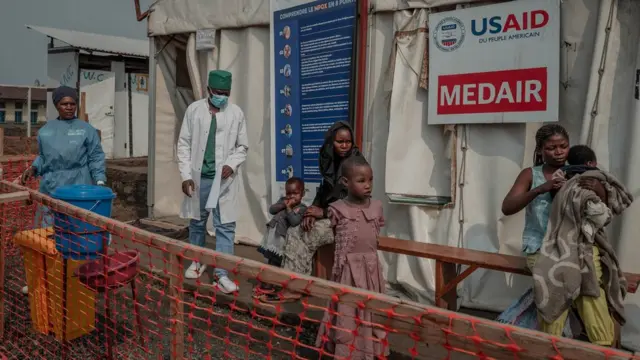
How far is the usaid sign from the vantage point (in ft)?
13.1

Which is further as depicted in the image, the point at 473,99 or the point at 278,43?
the point at 278,43

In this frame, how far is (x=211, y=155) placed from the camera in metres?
4.79

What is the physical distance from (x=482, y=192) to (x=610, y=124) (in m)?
1.04

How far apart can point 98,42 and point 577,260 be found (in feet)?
47.7

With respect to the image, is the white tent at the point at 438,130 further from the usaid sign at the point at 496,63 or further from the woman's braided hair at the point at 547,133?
the woman's braided hair at the point at 547,133

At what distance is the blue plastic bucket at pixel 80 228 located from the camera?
3.48 meters

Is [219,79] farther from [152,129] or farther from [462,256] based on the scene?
[152,129]


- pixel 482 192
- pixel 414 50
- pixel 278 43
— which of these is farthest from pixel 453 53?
Answer: pixel 278 43

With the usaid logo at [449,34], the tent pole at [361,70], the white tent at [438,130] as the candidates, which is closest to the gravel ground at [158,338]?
the white tent at [438,130]

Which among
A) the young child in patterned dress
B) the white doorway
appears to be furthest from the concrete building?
the young child in patterned dress

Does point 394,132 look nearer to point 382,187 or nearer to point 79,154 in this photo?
point 382,187

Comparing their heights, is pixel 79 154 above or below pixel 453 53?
below

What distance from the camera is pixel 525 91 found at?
408 centimetres

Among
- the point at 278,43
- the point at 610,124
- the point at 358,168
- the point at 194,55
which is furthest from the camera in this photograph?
the point at 194,55
